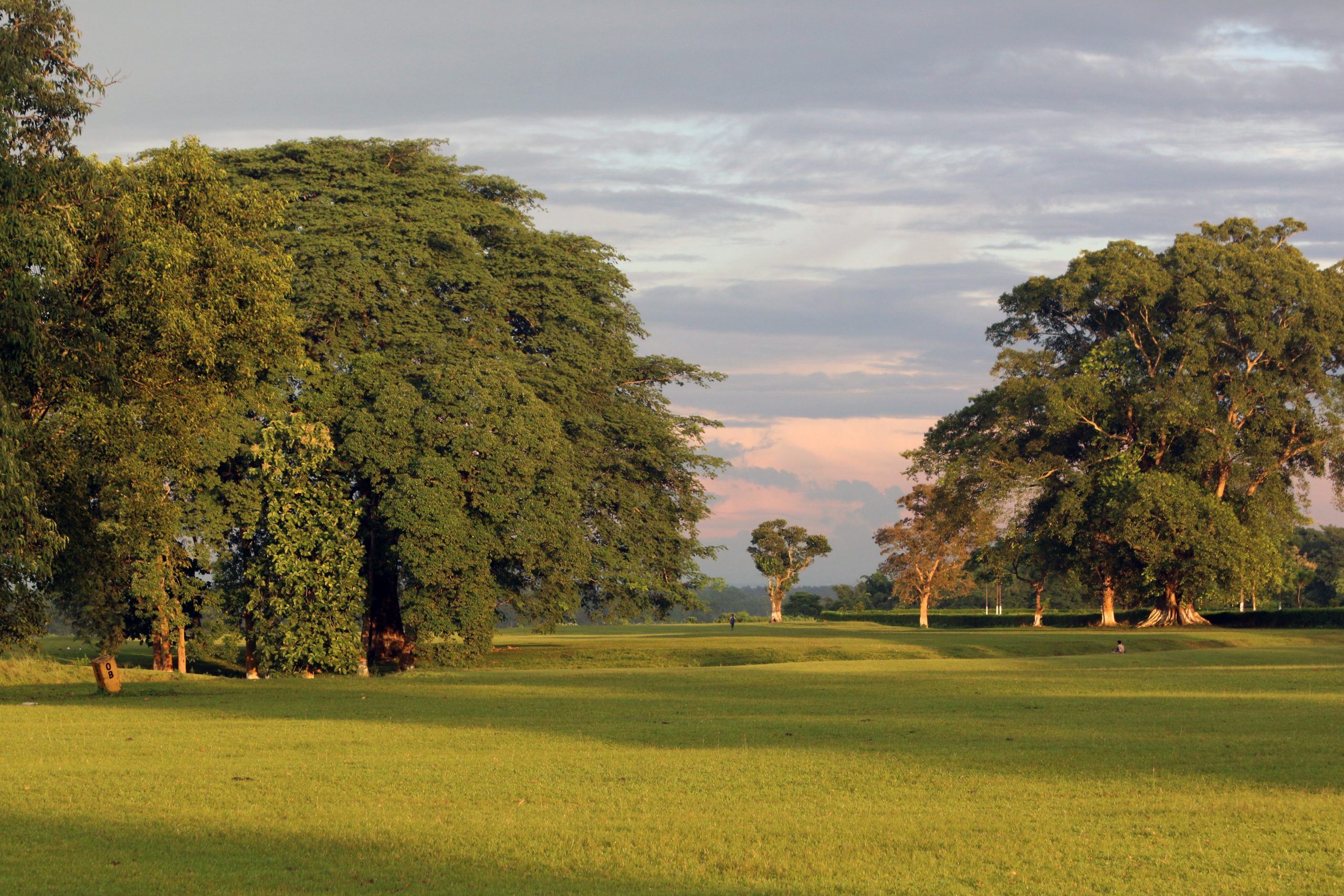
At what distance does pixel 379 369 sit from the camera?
36.8m

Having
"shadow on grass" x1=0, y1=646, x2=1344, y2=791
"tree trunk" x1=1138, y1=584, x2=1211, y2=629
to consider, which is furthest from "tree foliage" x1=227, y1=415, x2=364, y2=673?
"tree trunk" x1=1138, y1=584, x2=1211, y2=629

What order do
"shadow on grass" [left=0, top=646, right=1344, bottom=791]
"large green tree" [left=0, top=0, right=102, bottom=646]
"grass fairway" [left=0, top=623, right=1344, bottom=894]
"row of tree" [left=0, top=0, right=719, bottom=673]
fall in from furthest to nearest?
"row of tree" [left=0, top=0, right=719, bottom=673], "large green tree" [left=0, top=0, right=102, bottom=646], "shadow on grass" [left=0, top=646, right=1344, bottom=791], "grass fairway" [left=0, top=623, right=1344, bottom=894]

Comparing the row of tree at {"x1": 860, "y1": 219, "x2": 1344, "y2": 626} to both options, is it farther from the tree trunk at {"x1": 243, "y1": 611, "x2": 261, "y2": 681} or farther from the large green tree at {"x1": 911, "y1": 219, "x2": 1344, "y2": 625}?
the tree trunk at {"x1": 243, "y1": 611, "x2": 261, "y2": 681}

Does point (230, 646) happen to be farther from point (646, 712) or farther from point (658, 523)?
point (646, 712)

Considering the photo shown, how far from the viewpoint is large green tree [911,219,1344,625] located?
5544 cm

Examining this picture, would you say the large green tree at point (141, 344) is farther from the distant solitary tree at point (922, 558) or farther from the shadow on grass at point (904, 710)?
the distant solitary tree at point (922, 558)

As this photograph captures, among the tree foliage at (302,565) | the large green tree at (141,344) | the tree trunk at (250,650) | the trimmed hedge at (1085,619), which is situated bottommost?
the trimmed hedge at (1085,619)

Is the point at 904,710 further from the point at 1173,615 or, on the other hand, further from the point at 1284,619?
the point at 1284,619

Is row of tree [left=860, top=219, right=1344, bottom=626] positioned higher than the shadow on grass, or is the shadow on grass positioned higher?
row of tree [left=860, top=219, right=1344, bottom=626]

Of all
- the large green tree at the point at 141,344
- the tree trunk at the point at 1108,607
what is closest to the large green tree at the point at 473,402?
the large green tree at the point at 141,344

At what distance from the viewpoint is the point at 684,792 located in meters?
12.8

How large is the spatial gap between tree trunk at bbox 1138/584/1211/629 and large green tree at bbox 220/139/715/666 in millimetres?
28718

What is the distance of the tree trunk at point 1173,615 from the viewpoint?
59.5 m

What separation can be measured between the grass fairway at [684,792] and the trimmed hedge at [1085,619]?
131 feet
